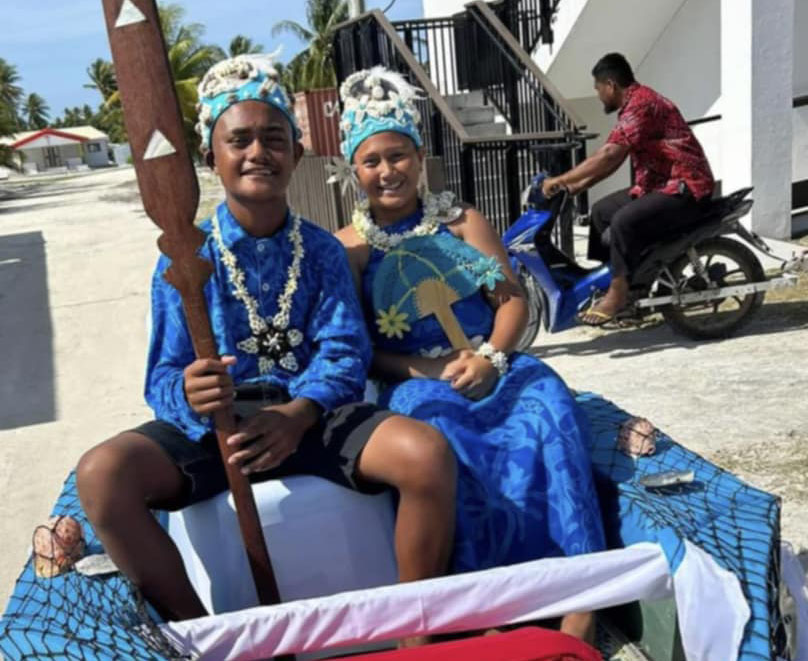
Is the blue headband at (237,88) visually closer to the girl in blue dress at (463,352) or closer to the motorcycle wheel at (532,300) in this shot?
the girl in blue dress at (463,352)

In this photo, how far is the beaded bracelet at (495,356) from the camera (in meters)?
2.40

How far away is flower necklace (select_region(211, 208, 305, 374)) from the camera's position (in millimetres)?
2168

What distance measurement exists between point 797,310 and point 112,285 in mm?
7418

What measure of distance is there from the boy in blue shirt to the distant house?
277 feet

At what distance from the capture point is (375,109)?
2.50 metres

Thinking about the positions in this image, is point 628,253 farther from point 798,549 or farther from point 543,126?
point 543,126

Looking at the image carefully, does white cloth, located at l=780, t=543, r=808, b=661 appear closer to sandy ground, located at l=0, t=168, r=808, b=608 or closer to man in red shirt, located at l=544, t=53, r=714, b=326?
sandy ground, located at l=0, t=168, r=808, b=608

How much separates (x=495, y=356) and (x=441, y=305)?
232mm

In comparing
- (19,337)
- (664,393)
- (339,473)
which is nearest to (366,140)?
(339,473)

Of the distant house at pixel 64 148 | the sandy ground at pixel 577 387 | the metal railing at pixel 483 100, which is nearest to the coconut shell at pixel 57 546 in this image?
the sandy ground at pixel 577 387

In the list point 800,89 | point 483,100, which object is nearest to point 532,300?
point 800,89

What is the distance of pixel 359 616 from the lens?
1716mm

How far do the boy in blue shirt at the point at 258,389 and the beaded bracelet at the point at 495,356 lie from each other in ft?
1.23

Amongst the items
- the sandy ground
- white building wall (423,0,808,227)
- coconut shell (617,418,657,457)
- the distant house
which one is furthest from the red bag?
the distant house
